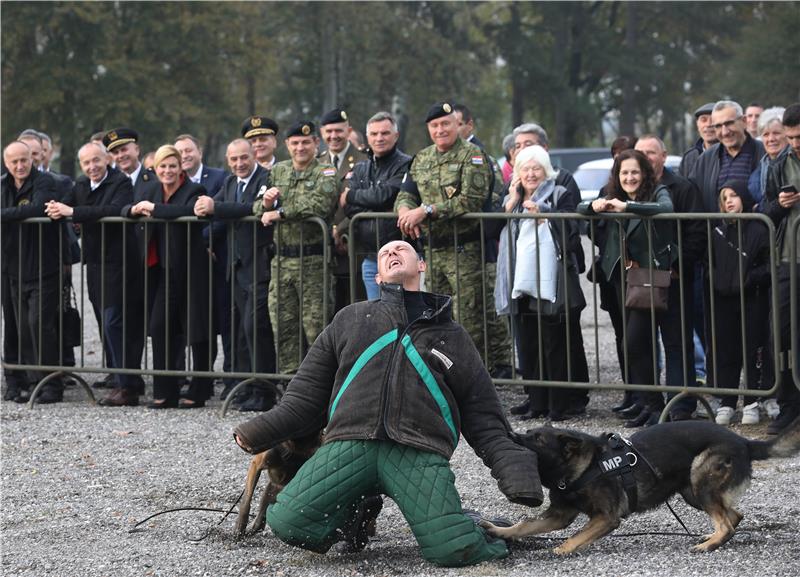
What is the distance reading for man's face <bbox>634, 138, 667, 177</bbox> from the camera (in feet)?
31.0

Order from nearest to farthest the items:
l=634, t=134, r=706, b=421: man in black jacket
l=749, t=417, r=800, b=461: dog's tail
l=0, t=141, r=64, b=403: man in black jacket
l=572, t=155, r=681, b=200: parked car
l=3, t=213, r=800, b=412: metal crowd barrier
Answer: l=749, t=417, r=800, b=461: dog's tail
l=3, t=213, r=800, b=412: metal crowd barrier
l=634, t=134, r=706, b=421: man in black jacket
l=0, t=141, r=64, b=403: man in black jacket
l=572, t=155, r=681, b=200: parked car

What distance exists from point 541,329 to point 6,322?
464 cm

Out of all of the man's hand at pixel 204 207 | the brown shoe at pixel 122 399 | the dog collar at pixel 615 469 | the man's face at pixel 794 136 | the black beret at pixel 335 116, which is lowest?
the dog collar at pixel 615 469

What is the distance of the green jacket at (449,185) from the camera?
9.34 m

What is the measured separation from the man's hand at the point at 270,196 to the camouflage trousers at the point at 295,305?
41 cm

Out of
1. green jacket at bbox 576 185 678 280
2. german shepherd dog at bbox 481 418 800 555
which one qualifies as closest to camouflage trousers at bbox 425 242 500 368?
green jacket at bbox 576 185 678 280

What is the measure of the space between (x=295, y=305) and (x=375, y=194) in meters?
1.02

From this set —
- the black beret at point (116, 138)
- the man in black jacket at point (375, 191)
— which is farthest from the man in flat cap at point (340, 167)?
the black beret at point (116, 138)

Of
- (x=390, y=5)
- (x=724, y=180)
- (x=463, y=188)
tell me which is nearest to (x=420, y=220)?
(x=463, y=188)

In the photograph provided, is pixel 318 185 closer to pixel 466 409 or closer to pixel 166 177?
pixel 166 177

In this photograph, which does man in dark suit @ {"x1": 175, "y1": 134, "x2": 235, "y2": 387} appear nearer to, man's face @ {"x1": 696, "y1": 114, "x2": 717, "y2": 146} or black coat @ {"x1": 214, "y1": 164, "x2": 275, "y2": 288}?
black coat @ {"x1": 214, "y1": 164, "x2": 275, "y2": 288}

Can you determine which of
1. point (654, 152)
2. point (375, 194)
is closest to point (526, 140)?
point (654, 152)

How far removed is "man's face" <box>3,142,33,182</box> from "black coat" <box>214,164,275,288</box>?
5.53ft

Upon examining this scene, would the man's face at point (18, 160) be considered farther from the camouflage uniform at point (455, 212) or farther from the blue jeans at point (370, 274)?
the camouflage uniform at point (455, 212)
